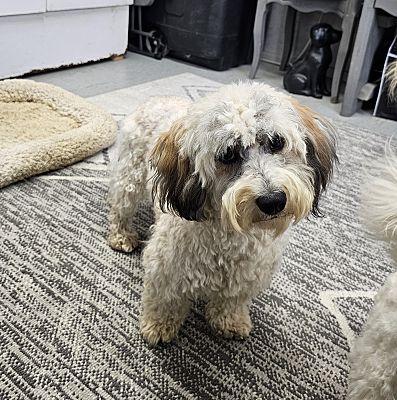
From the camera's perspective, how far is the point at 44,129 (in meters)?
2.15

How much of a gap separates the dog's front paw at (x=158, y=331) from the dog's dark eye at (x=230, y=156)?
1.48ft

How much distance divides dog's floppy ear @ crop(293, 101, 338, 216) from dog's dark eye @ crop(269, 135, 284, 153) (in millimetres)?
75

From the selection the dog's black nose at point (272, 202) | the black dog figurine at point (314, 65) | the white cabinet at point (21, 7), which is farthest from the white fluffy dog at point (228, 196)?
the black dog figurine at point (314, 65)

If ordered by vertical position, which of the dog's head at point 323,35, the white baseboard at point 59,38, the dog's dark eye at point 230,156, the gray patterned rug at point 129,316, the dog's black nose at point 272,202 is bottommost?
the gray patterned rug at point 129,316

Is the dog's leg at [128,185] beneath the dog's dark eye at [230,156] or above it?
beneath

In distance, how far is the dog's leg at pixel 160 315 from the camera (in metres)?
1.22

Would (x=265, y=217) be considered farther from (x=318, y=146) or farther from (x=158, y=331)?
(x=158, y=331)

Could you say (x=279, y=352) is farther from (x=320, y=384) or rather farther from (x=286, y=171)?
(x=286, y=171)

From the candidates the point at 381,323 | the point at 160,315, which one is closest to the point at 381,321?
the point at 381,323

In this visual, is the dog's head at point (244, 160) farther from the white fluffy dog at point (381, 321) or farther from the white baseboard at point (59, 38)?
the white baseboard at point (59, 38)

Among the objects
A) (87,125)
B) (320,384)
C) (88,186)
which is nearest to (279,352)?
(320,384)

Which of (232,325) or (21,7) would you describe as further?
(21,7)

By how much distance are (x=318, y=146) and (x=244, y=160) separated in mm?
178

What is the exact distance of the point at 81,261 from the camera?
1493 millimetres
